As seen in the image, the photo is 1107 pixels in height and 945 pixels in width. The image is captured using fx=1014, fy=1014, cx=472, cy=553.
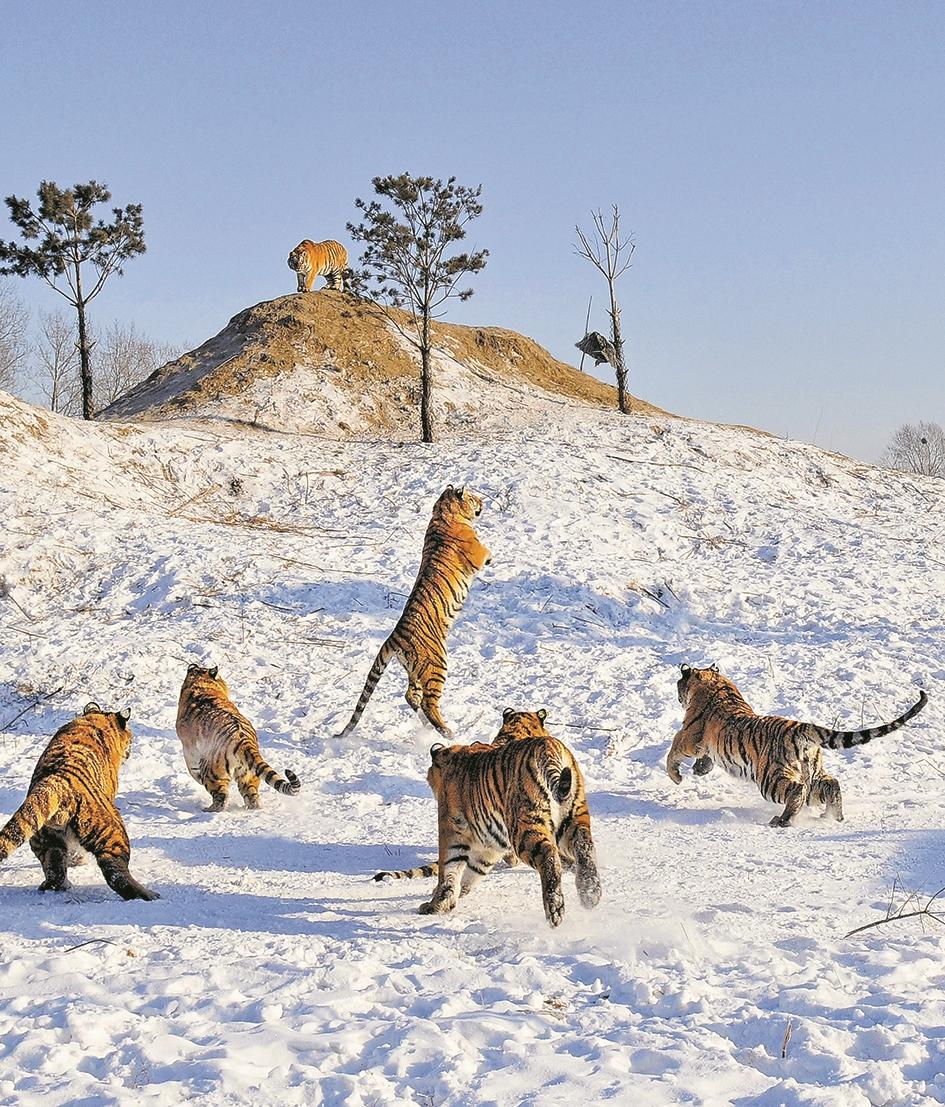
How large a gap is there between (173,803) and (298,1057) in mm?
4595

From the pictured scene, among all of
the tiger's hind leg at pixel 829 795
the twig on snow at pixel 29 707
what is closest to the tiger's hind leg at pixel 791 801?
the tiger's hind leg at pixel 829 795

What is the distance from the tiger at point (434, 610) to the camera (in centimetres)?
947

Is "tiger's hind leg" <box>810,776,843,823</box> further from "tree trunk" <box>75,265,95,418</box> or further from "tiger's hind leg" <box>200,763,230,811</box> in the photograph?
"tree trunk" <box>75,265,95,418</box>

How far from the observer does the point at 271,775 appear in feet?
24.1

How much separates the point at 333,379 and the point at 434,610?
1386cm

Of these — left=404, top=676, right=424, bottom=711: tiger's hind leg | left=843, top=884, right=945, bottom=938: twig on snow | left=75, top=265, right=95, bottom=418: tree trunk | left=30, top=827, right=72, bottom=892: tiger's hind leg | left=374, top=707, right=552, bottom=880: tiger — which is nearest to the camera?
left=843, top=884, right=945, bottom=938: twig on snow

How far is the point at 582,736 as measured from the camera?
9.34 metres

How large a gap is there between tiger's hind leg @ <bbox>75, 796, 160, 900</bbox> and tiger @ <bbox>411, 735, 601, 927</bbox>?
156cm

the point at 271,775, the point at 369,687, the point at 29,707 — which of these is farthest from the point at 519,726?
the point at 29,707

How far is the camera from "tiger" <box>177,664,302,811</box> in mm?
7496

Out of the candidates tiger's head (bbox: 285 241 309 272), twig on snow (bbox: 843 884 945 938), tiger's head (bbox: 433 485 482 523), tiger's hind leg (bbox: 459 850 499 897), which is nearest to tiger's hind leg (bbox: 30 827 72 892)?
tiger's hind leg (bbox: 459 850 499 897)

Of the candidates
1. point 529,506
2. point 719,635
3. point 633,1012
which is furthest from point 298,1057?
point 529,506

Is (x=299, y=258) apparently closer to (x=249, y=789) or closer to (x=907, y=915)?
(x=249, y=789)

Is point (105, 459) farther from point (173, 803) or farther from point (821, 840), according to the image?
point (821, 840)
